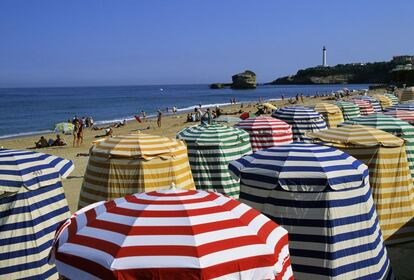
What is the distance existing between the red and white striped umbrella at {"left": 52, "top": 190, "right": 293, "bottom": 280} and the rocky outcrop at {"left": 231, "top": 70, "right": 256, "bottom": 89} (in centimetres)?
15021

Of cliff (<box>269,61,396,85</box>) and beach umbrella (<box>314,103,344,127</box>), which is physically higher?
beach umbrella (<box>314,103,344,127</box>)

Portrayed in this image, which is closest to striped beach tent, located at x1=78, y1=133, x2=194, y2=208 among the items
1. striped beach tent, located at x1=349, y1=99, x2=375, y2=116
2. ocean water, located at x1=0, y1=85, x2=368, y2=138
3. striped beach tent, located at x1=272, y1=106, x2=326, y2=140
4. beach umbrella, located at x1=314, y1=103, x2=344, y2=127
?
striped beach tent, located at x1=272, y1=106, x2=326, y2=140

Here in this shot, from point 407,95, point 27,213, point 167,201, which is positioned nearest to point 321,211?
point 167,201

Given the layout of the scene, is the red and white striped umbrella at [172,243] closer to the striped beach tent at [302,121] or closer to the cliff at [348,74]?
the striped beach tent at [302,121]

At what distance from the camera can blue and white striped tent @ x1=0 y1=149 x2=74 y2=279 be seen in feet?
17.4

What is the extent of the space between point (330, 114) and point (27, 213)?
37.6 ft

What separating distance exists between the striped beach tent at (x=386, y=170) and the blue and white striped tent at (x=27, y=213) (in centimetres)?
414

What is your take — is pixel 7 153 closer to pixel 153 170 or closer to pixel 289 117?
pixel 153 170

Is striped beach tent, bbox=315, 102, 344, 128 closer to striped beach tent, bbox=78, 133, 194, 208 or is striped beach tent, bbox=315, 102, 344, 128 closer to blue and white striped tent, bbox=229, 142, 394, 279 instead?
striped beach tent, bbox=78, 133, 194, 208

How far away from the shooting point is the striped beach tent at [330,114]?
14750 mm

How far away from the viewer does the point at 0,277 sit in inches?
206

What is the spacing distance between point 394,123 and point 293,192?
185 inches

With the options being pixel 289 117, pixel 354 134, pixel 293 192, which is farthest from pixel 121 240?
pixel 289 117

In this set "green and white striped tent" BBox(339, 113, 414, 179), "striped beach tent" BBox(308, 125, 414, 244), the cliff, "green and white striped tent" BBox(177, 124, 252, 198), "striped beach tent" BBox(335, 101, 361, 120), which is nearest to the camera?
"striped beach tent" BBox(308, 125, 414, 244)
